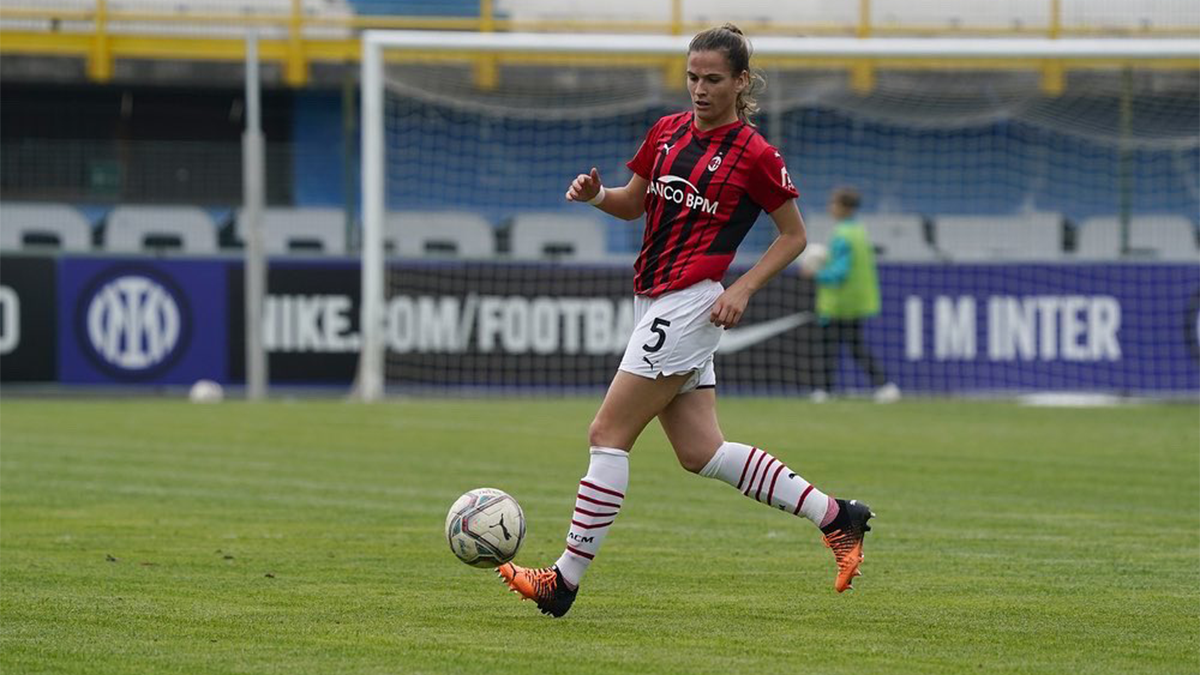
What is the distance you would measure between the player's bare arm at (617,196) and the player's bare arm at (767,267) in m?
0.53

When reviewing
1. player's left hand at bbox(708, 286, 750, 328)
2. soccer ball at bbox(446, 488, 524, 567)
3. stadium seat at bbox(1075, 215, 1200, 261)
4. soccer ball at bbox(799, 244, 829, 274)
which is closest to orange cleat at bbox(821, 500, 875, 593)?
player's left hand at bbox(708, 286, 750, 328)

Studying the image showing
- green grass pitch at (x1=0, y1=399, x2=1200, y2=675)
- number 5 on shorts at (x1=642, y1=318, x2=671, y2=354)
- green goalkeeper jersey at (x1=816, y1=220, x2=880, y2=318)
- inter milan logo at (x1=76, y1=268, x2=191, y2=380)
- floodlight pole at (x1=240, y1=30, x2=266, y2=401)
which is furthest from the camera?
inter milan logo at (x1=76, y1=268, x2=191, y2=380)

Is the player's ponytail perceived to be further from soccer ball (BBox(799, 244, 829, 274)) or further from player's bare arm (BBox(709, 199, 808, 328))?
soccer ball (BBox(799, 244, 829, 274))

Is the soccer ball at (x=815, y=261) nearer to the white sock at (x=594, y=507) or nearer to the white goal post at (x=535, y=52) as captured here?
the white goal post at (x=535, y=52)

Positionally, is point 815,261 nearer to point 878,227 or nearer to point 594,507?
point 878,227

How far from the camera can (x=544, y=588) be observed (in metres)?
6.59

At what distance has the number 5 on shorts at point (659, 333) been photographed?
6660 mm

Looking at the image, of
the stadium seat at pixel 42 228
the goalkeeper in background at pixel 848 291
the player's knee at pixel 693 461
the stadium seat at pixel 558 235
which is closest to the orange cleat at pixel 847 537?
the player's knee at pixel 693 461

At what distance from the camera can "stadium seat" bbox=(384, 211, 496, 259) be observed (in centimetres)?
2502

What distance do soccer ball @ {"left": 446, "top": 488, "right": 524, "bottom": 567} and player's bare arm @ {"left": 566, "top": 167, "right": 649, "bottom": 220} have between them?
1.18m

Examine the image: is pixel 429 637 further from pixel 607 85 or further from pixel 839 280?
pixel 607 85

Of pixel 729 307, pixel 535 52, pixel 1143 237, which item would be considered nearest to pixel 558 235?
pixel 535 52

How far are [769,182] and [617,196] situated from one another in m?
0.65

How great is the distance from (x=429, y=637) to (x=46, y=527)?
389 cm
